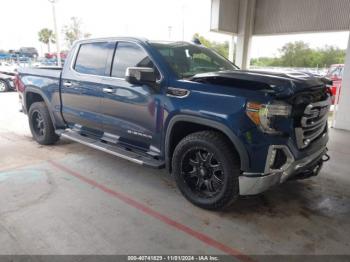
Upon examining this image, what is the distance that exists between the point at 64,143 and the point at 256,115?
3.99m

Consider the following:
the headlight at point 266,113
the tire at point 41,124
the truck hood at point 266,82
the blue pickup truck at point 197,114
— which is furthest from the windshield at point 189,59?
the tire at point 41,124

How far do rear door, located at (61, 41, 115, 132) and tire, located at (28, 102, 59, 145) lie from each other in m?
0.58

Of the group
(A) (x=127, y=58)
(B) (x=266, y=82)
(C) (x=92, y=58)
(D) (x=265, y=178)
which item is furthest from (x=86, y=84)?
(D) (x=265, y=178)

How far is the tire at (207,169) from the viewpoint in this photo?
2.63 m

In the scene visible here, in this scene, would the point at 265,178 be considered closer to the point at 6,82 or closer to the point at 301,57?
the point at 6,82

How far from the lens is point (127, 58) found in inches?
A: 138

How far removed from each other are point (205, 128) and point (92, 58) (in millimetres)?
2096

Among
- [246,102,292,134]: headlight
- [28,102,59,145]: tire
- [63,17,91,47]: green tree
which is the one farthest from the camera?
[63,17,91,47]: green tree

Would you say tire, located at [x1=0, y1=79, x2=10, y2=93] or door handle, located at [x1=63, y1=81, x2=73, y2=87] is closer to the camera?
door handle, located at [x1=63, y1=81, x2=73, y2=87]

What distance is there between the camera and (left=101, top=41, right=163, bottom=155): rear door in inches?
124

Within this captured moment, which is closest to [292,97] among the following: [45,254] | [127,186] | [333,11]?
[127,186]

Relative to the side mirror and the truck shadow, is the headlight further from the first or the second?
the side mirror

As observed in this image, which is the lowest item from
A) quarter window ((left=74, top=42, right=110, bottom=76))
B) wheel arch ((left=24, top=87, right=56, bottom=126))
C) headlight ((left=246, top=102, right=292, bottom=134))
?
wheel arch ((left=24, top=87, right=56, bottom=126))

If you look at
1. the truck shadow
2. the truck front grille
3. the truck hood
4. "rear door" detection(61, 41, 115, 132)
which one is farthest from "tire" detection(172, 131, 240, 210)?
"rear door" detection(61, 41, 115, 132)
